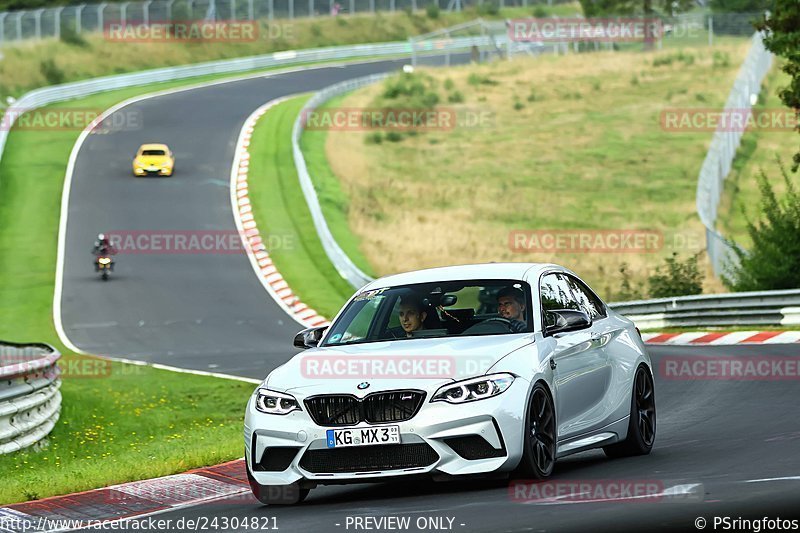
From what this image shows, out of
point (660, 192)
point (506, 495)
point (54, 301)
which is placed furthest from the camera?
point (660, 192)

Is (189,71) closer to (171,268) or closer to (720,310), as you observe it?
(171,268)

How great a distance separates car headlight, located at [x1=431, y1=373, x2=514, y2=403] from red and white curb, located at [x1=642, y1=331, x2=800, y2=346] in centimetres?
1507

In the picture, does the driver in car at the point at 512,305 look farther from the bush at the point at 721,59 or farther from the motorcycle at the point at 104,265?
the bush at the point at 721,59

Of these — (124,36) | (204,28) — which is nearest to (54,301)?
(124,36)

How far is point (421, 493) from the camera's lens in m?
10.0

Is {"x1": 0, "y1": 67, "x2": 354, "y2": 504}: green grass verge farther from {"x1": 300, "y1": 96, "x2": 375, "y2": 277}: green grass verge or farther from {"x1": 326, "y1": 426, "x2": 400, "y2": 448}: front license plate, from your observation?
{"x1": 300, "y1": 96, "x2": 375, "y2": 277}: green grass verge

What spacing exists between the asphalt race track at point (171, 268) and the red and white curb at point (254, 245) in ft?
1.04

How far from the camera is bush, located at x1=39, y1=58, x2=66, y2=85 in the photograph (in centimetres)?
7169

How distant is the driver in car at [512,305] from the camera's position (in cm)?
1060

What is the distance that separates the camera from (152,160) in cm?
5250

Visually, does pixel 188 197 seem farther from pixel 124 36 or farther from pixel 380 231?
pixel 124 36

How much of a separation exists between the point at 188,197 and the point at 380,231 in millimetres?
6610

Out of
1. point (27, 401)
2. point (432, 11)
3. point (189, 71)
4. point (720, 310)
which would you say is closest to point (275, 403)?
point (27, 401)

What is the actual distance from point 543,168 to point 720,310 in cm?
3126
